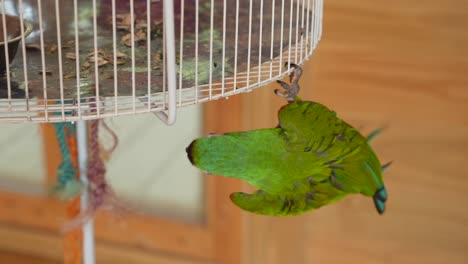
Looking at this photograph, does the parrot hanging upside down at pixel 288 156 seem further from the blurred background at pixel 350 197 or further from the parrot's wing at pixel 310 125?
the blurred background at pixel 350 197

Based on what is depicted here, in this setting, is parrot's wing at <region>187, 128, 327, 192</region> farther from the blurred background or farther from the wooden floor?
the wooden floor

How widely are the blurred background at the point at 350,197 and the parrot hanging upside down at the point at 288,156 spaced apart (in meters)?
0.64

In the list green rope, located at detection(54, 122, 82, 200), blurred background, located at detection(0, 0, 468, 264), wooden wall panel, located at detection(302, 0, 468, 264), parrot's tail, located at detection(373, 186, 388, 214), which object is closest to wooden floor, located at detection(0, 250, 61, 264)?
blurred background, located at detection(0, 0, 468, 264)

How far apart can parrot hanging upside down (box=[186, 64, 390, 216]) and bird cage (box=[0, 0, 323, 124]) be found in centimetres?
4

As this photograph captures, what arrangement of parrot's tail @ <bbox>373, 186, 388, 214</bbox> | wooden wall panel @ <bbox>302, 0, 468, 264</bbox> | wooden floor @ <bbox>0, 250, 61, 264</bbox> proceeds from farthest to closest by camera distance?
wooden floor @ <bbox>0, 250, 61, 264</bbox> < wooden wall panel @ <bbox>302, 0, 468, 264</bbox> < parrot's tail @ <bbox>373, 186, 388, 214</bbox>

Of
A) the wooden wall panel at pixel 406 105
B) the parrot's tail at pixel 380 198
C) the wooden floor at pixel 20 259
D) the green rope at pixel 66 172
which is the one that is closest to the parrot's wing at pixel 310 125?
the parrot's tail at pixel 380 198

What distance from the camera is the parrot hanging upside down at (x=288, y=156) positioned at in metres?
0.53

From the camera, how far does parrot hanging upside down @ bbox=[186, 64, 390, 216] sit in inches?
20.9

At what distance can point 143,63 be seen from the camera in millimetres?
576

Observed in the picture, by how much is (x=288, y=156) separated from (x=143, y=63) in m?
0.14

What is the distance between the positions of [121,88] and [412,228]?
892 mm

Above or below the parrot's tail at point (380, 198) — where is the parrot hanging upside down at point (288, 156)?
above

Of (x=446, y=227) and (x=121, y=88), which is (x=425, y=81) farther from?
(x=121, y=88)

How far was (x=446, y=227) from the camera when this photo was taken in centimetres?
125
